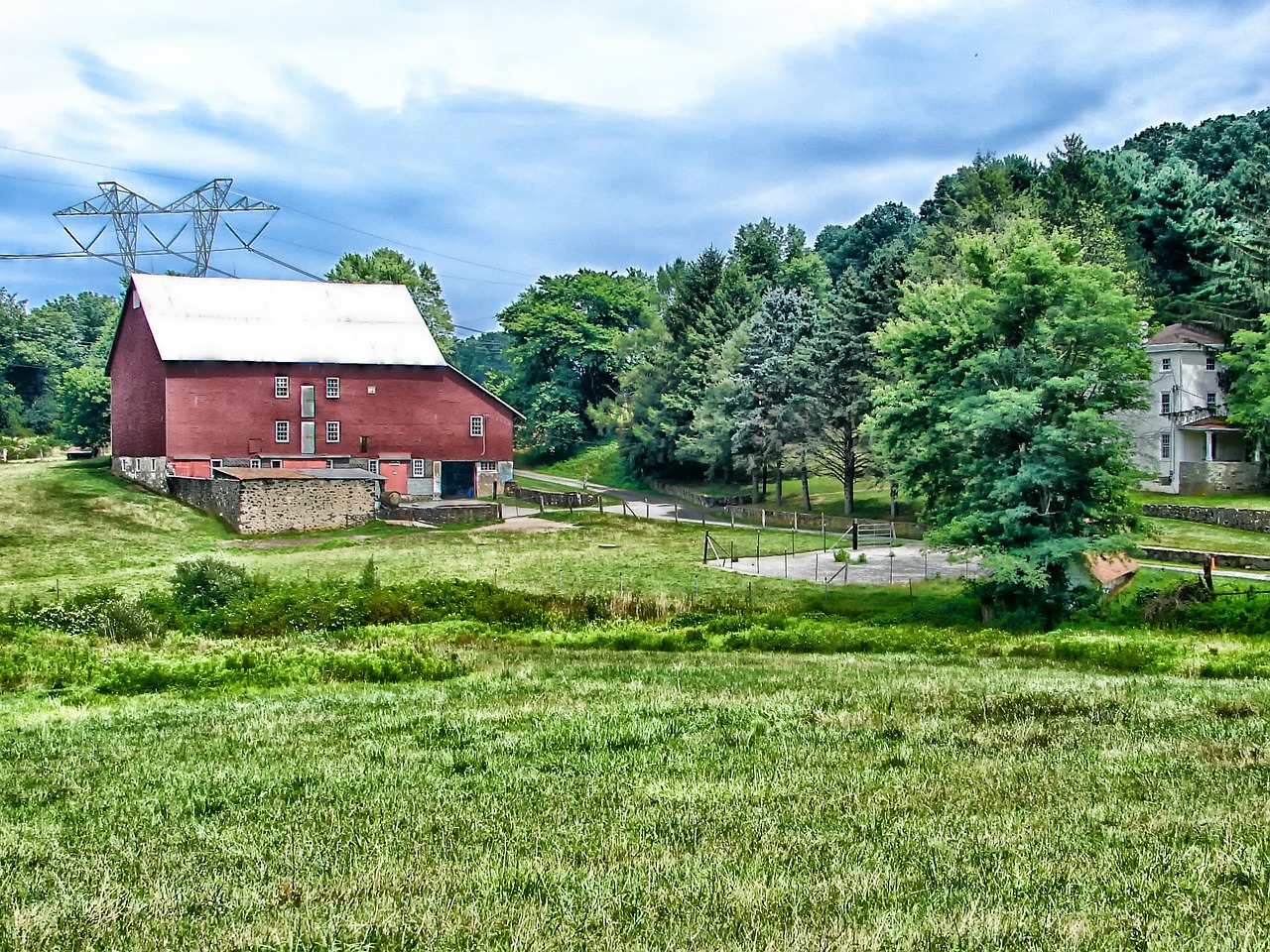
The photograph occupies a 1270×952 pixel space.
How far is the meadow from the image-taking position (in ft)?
23.8

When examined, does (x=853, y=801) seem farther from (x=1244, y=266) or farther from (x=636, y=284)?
(x=636, y=284)

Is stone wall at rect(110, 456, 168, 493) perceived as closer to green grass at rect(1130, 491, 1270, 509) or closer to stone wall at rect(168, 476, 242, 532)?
stone wall at rect(168, 476, 242, 532)

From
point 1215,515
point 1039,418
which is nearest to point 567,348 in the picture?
point 1215,515

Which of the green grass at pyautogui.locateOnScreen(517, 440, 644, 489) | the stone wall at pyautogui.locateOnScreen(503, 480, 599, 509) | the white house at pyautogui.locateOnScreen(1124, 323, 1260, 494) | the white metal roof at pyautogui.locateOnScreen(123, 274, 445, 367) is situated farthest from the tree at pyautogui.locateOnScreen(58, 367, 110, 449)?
the white house at pyautogui.locateOnScreen(1124, 323, 1260, 494)

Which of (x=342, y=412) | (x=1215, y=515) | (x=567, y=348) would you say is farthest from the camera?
(x=567, y=348)

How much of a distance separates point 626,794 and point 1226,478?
64047mm

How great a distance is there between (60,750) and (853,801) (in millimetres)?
9299

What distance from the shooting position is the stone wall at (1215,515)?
2061 inches

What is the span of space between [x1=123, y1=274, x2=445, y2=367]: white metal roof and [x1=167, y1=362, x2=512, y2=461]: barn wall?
0.93m

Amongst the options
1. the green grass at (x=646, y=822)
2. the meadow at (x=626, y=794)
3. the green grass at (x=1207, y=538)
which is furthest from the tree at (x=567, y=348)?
the green grass at (x=646, y=822)

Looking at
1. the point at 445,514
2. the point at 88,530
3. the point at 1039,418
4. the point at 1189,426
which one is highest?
the point at 1189,426

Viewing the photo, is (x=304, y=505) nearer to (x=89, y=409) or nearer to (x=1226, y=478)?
(x=89, y=409)

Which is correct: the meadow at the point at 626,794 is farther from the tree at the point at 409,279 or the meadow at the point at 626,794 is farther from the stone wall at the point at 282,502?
the tree at the point at 409,279

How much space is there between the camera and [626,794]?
408 inches
